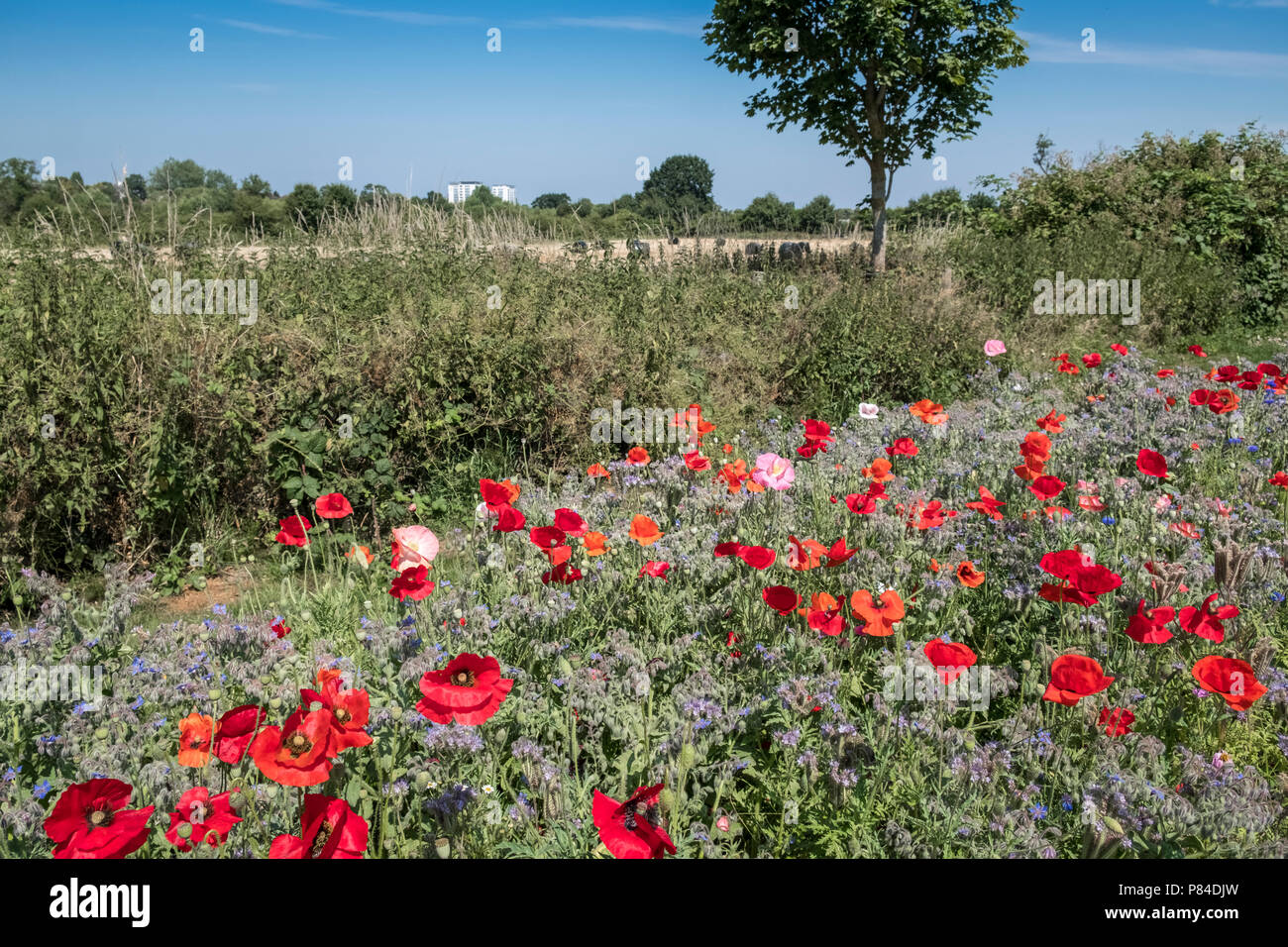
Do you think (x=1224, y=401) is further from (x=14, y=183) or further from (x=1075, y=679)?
(x=14, y=183)

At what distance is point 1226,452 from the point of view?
5.07 meters

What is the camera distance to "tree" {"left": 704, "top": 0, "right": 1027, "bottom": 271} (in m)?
10.3

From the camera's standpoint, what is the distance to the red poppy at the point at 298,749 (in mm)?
1490

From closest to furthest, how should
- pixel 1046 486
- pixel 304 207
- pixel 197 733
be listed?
pixel 197 733
pixel 1046 486
pixel 304 207

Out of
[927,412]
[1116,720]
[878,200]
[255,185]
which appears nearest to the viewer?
[1116,720]

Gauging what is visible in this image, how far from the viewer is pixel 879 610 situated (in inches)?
95.5

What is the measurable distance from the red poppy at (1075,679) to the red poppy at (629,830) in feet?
3.75

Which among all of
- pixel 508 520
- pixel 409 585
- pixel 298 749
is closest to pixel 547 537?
pixel 508 520

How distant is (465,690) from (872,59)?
36.9ft

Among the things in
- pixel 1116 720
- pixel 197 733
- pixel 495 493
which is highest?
pixel 495 493

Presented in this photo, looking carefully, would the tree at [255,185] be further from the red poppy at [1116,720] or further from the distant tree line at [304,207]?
the red poppy at [1116,720]

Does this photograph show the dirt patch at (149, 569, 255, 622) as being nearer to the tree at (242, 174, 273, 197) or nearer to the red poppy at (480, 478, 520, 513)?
the red poppy at (480, 478, 520, 513)

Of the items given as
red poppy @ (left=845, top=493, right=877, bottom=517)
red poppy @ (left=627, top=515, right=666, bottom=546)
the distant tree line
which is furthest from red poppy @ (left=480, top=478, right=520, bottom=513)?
the distant tree line

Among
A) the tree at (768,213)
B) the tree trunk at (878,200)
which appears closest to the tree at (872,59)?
the tree trunk at (878,200)
